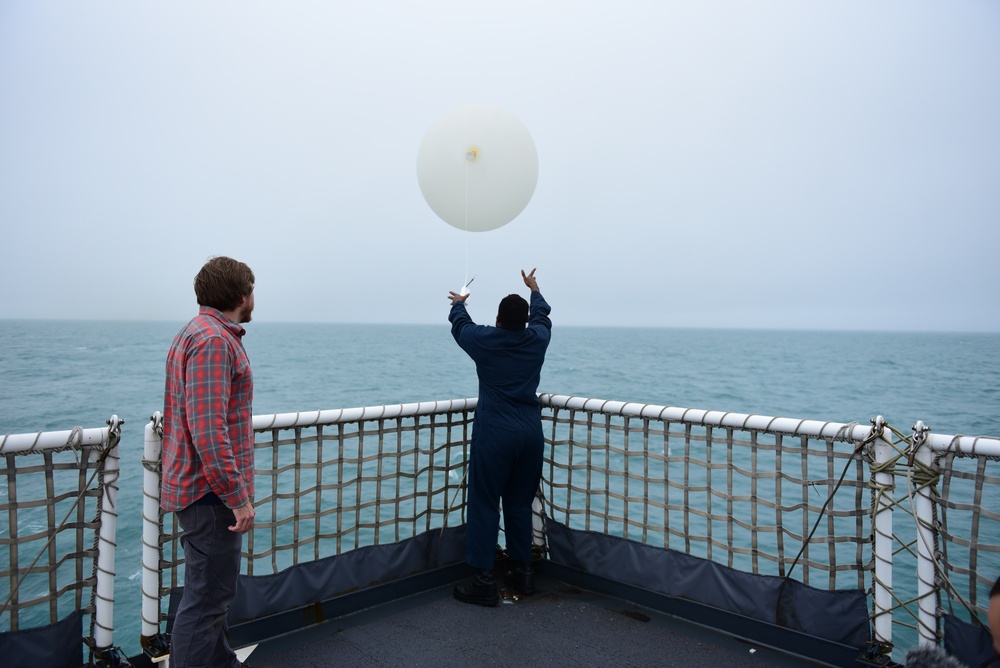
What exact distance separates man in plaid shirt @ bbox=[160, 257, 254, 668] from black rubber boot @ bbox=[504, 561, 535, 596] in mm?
1674

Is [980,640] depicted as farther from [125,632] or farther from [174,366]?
[125,632]

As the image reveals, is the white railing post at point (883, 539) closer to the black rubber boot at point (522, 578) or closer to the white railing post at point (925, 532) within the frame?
the white railing post at point (925, 532)

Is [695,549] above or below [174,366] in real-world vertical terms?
below

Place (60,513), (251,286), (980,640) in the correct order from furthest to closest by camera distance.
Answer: (60,513), (980,640), (251,286)

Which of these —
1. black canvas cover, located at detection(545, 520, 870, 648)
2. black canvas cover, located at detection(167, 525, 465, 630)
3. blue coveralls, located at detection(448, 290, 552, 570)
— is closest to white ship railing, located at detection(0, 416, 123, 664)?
black canvas cover, located at detection(167, 525, 465, 630)

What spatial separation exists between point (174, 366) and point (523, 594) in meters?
2.30

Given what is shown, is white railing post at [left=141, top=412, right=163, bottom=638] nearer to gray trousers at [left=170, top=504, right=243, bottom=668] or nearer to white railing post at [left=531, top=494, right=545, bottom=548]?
gray trousers at [left=170, top=504, right=243, bottom=668]

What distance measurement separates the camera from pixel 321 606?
3123 millimetres

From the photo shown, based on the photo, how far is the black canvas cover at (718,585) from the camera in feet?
9.17

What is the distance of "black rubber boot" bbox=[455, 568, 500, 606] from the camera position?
11.1ft

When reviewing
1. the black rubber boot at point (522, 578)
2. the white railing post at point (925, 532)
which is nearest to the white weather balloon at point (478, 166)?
the black rubber boot at point (522, 578)

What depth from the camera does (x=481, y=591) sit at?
3381 mm

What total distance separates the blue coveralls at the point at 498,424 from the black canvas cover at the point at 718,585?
520 mm

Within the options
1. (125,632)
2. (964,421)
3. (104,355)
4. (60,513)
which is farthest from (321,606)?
(104,355)
